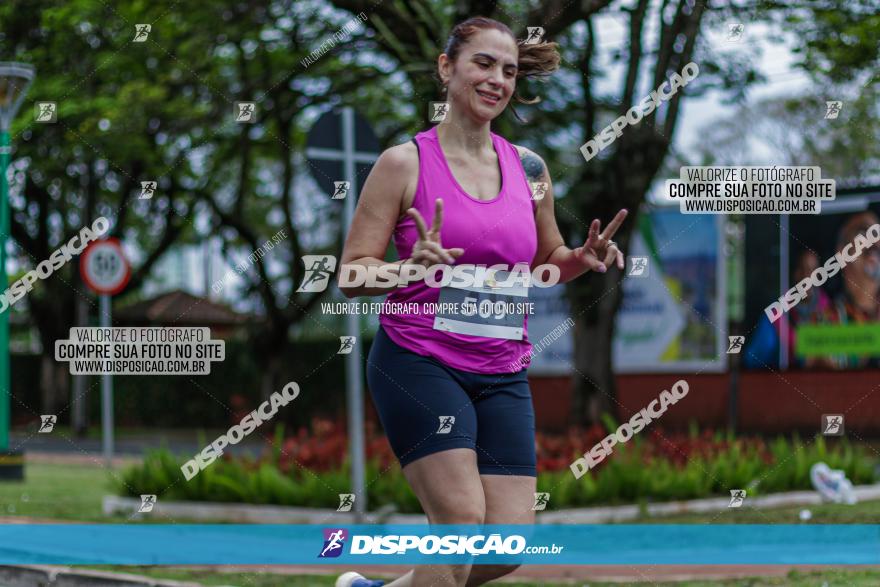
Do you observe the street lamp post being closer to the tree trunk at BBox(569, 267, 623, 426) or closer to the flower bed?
the flower bed

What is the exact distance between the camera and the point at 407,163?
151 inches

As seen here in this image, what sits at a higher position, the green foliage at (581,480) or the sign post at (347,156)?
the sign post at (347,156)

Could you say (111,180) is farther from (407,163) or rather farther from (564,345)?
(407,163)

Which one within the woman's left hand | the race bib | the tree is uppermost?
the tree

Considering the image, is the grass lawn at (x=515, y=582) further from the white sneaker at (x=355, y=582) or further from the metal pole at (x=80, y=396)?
the metal pole at (x=80, y=396)

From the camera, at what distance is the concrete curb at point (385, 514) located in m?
8.84

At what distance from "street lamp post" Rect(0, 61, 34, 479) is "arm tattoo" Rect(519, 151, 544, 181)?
9967 millimetres

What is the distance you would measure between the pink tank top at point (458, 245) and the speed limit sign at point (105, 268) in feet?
30.4

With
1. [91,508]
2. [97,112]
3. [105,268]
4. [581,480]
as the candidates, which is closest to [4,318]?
[105,268]

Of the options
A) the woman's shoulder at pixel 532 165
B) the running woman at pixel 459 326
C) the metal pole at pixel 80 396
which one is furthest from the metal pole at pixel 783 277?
the running woman at pixel 459 326

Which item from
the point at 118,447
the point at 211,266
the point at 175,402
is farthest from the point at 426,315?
the point at 211,266

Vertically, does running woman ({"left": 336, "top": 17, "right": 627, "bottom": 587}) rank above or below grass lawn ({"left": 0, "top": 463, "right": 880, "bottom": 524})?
above

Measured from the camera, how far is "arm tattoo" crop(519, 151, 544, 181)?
165 inches

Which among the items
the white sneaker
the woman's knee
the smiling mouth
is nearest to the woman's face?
the smiling mouth
